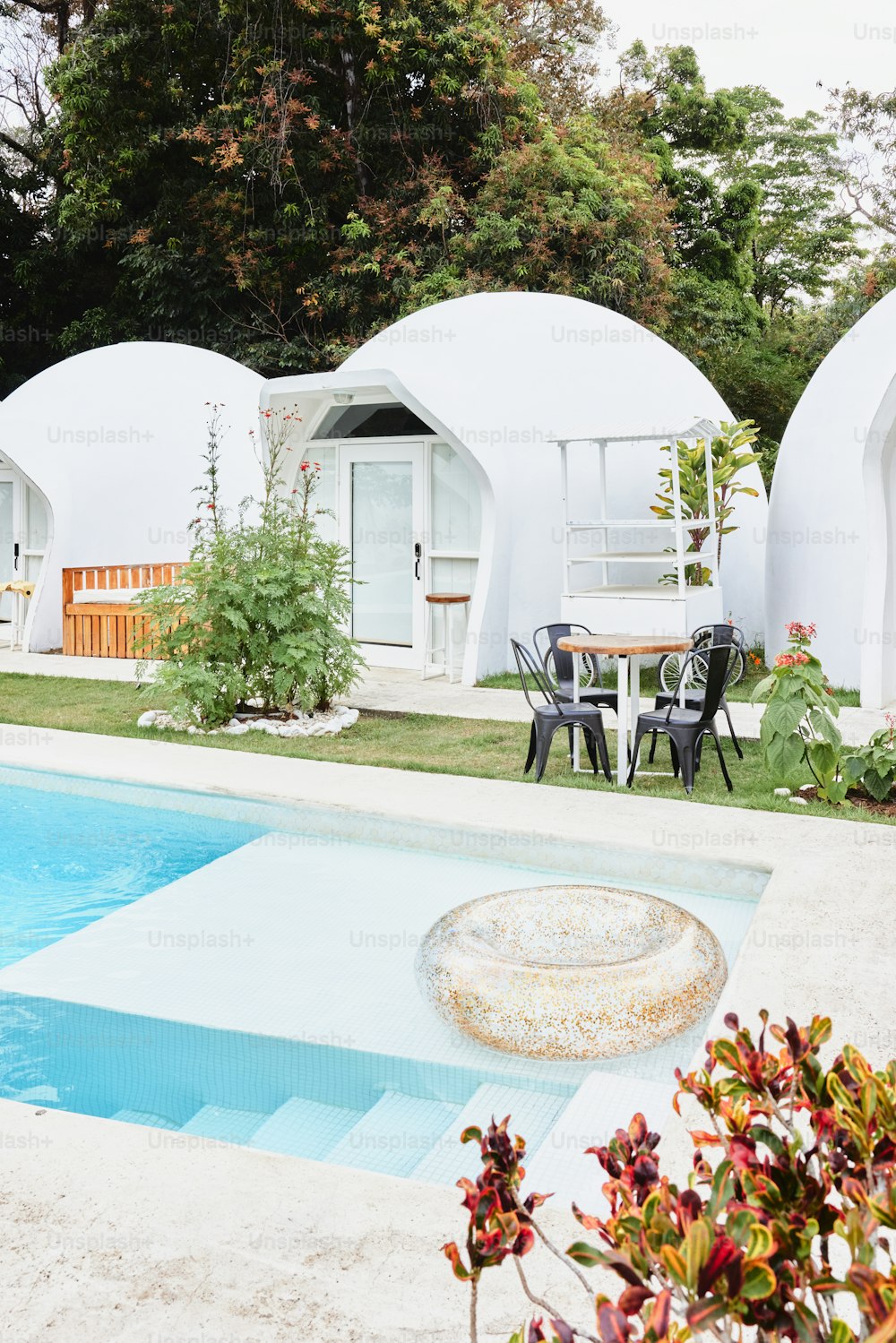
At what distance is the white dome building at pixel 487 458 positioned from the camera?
11.6m

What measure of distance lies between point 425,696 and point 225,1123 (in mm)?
7300

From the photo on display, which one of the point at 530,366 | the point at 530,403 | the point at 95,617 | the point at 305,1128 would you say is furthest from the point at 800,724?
the point at 95,617

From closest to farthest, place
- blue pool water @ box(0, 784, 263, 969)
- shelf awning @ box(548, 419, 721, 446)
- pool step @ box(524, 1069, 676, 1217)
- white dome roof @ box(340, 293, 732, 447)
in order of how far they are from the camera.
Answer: pool step @ box(524, 1069, 676, 1217) → blue pool water @ box(0, 784, 263, 969) → shelf awning @ box(548, 419, 721, 446) → white dome roof @ box(340, 293, 732, 447)

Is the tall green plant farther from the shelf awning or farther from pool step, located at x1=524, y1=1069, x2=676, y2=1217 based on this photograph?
pool step, located at x1=524, y1=1069, x2=676, y2=1217

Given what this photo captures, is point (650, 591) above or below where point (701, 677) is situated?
above

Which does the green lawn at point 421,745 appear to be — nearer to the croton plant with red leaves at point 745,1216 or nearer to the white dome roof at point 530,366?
the white dome roof at point 530,366

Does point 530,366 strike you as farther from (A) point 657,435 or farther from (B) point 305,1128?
(B) point 305,1128

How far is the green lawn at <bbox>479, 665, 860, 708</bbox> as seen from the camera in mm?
10466

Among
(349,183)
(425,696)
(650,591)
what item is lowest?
(425,696)

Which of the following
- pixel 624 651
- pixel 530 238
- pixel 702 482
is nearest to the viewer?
pixel 624 651

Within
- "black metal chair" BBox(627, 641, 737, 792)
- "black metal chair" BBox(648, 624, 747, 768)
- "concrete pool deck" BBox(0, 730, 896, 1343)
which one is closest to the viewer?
"concrete pool deck" BBox(0, 730, 896, 1343)

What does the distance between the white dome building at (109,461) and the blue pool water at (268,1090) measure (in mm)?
10332

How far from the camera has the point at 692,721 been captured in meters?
7.14

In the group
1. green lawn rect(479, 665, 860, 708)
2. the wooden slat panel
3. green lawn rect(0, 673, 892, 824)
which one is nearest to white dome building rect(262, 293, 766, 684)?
green lawn rect(479, 665, 860, 708)
